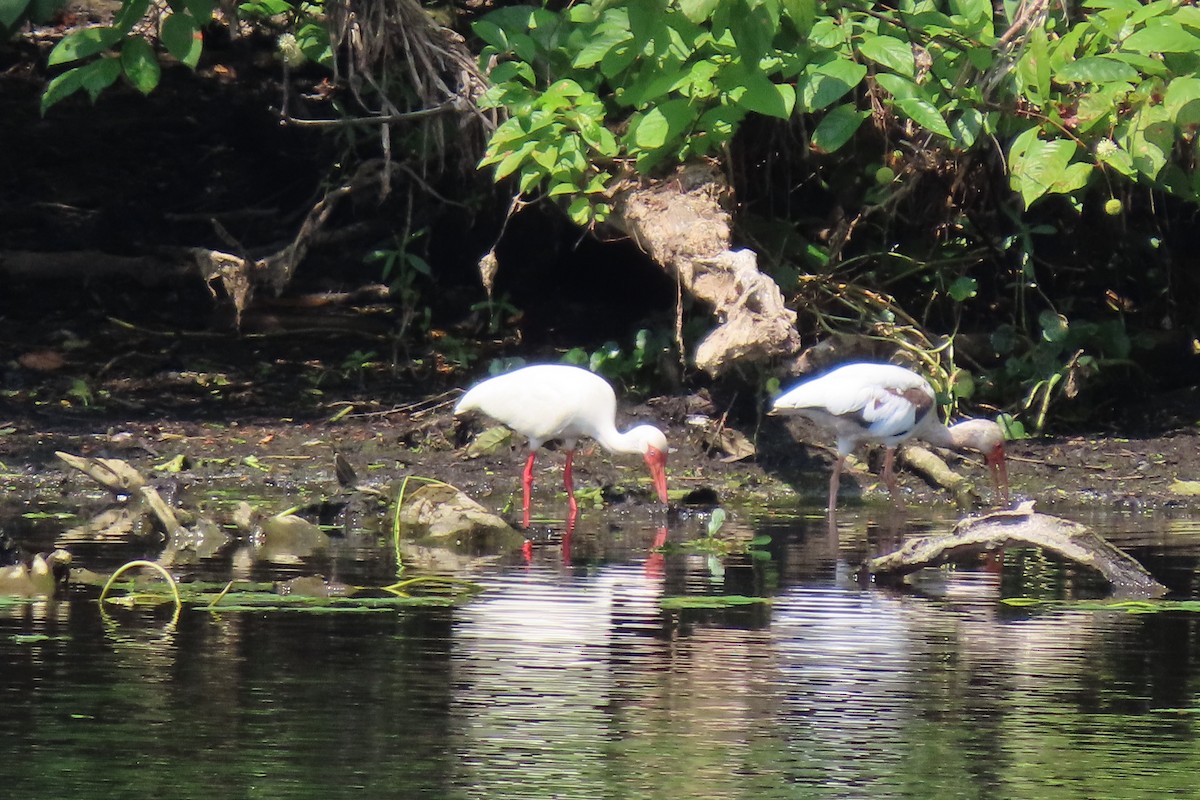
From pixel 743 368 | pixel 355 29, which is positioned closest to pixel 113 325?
pixel 355 29

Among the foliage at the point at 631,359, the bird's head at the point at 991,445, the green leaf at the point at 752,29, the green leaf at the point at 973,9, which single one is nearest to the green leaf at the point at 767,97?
the green leaf at the point at 973,9

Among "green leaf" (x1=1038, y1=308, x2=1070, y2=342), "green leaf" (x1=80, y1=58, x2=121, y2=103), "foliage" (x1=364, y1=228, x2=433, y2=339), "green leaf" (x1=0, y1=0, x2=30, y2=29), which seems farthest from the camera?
"foliage" (x1=364, y1=228, x2=433, y2=339)

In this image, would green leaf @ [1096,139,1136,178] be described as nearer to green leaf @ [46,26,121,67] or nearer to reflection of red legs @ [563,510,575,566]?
reflection of red legs @ [563,510,575,566]

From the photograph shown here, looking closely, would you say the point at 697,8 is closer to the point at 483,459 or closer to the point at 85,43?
the point at 85,43

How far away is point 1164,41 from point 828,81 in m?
1.73

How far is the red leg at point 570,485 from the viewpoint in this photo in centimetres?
1059

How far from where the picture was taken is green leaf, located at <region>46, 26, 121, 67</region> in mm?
11078

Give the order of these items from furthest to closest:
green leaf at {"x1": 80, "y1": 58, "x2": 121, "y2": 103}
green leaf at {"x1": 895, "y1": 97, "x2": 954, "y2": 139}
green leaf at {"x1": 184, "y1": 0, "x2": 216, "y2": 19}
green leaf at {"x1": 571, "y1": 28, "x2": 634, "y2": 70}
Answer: green leaf at {"x1": 80, "y1": 58, "x2": 121, "y2": 103} < green leaf at {"x1": 571, "y1": 28, "x2": 634, "y2": 70} < green leaf at {"x1": 895, "y1": 97, "x2": 954, "y2": 139} < green leaf at {"x1": 184, "y1": 0, "x2": 216, "y2": 19}

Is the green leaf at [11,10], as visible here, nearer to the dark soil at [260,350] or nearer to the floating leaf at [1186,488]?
the dark soil at [260,350]

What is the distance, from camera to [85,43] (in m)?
11.1

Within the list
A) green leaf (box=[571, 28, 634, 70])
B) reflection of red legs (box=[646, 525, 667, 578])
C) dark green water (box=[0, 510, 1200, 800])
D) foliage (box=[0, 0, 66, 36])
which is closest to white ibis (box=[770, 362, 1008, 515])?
reflection of red legs (box=[646, 525, 667, 578])

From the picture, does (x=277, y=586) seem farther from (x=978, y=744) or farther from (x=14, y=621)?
(x=978, y=744)

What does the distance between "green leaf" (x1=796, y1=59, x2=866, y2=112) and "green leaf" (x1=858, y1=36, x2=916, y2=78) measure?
0.09m

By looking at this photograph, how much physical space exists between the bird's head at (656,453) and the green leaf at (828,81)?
198 cm
